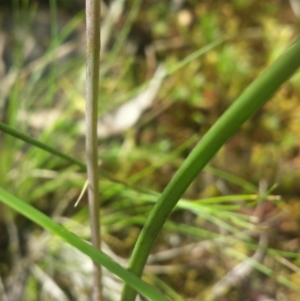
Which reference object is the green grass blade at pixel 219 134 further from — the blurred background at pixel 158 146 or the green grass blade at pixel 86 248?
the blurred background at pixel 158 146

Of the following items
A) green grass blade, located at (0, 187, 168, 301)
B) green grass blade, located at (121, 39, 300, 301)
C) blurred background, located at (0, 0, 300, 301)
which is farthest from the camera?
blurred background, located at (0, 0, 300, 301)

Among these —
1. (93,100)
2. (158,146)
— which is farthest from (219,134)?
(158,146)

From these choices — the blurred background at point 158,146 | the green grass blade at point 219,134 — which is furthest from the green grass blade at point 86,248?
the blurred background at point 158,146

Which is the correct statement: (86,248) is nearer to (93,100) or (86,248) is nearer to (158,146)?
(93,100)

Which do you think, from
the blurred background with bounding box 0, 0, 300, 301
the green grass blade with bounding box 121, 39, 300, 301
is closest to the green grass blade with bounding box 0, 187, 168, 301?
the green grass blade with bounding box 121, 39, 300, 301

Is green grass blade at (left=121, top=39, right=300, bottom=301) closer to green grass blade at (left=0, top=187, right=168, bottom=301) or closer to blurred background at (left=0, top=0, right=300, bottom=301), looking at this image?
green grass blade at (left=0, top=187, right=168, bottom=301)
